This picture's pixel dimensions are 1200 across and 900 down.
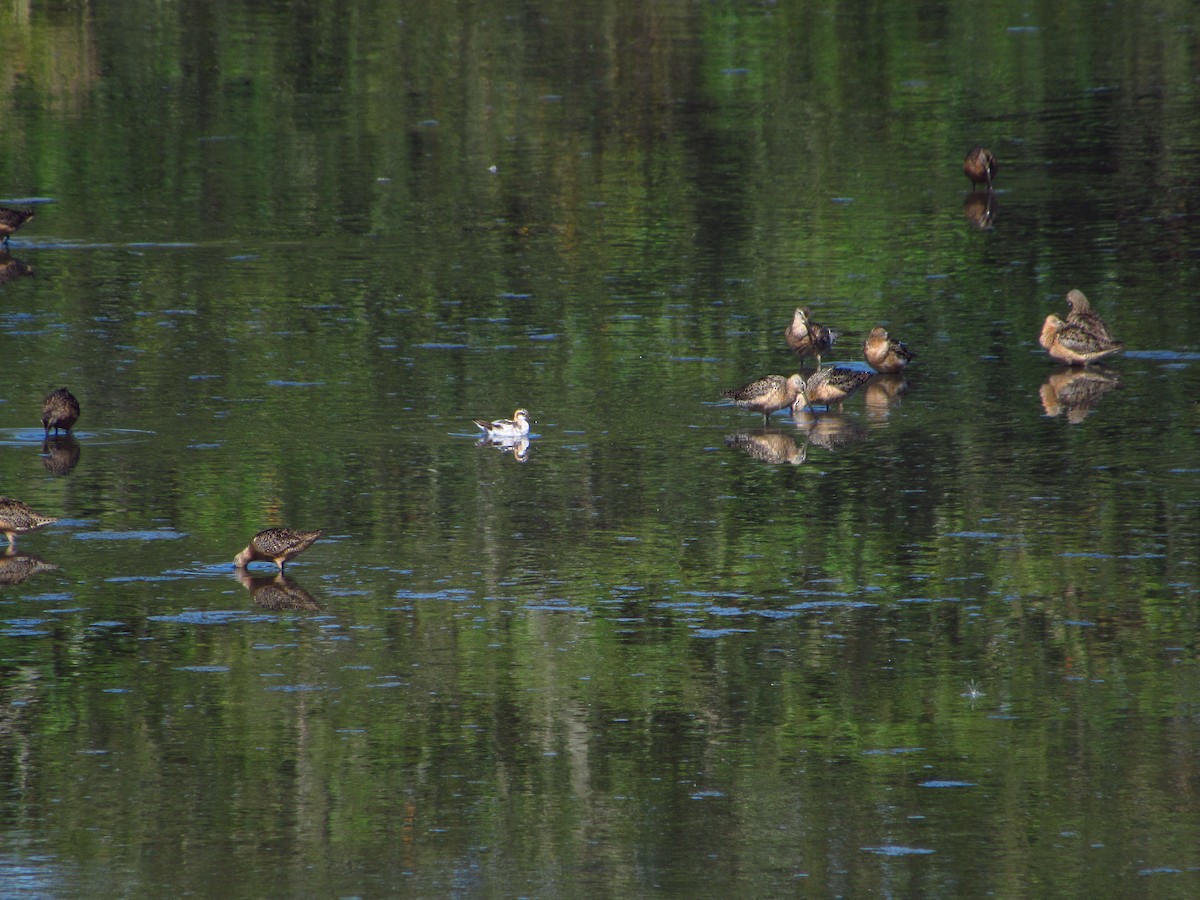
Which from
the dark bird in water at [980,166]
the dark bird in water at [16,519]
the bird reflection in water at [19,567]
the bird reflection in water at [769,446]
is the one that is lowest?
the bird reflection in water at [19,567]

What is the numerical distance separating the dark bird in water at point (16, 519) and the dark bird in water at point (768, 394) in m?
4.87

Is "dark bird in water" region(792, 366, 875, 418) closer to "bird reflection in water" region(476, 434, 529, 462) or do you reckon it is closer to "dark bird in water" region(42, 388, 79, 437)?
"bird reflection in water" region(476, 434, 529, 462)

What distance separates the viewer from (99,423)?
1434cm

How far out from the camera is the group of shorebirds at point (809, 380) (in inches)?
537

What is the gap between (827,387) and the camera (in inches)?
580

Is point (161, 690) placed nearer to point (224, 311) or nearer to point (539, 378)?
point (539, 378)

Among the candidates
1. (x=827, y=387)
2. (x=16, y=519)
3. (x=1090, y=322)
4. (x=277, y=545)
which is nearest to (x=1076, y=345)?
(x=1090, y=322)

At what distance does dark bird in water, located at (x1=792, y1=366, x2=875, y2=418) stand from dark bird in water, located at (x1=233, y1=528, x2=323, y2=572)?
4702mm

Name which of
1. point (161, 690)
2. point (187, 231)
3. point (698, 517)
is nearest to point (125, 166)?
point (187, 231)

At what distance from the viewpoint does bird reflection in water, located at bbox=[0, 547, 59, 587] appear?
1093cm

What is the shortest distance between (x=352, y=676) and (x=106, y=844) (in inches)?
76.7

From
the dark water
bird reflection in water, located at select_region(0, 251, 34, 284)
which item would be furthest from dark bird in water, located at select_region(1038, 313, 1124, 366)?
bird reflection in water, located at select_region(0, 251, 34, 284)

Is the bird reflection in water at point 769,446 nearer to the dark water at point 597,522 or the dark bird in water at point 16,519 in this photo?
the dark water at point 597,522

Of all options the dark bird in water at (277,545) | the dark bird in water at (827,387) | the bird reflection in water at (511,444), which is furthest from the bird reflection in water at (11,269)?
the dark bird in water at (277,545)
